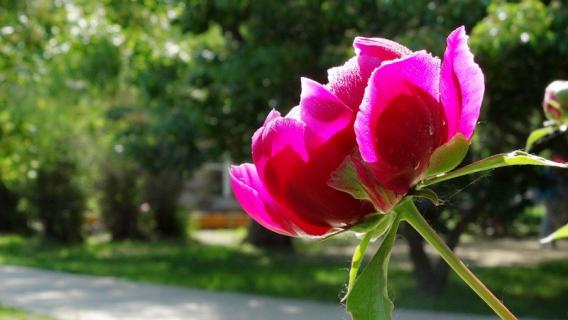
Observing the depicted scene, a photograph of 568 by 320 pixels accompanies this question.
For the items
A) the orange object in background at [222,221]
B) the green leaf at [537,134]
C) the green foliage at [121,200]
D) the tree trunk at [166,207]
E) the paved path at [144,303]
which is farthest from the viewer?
the orange object in background at [222,221]

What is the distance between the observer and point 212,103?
35.3 ft

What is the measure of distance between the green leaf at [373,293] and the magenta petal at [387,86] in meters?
0.06

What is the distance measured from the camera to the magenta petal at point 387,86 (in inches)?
25.3

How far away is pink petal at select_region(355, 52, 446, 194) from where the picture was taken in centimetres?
65

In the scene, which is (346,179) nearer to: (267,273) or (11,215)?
(267,273)

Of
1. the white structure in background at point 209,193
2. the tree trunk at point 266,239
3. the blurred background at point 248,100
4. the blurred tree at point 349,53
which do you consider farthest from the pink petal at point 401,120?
the white structure in background at point 209,193

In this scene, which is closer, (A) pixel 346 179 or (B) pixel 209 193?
(A) pixel 346 179

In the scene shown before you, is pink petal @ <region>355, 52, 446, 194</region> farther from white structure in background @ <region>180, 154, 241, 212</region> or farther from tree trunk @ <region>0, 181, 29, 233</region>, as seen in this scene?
white structure in background @ <region>180, 154, 241, 212</region>

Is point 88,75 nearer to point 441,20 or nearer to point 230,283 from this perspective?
point 230,283

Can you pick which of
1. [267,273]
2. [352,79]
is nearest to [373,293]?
[352,79]

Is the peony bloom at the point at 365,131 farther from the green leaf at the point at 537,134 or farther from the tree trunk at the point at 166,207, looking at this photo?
the tree trunk at the point at 166,207

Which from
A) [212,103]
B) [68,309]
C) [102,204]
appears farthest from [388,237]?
[102,204]

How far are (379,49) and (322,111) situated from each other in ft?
0.26

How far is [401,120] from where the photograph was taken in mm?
664
